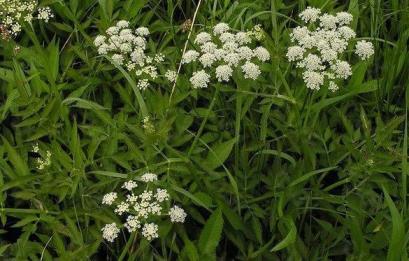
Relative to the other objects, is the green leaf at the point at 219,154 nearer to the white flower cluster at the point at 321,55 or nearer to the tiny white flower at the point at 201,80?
the tiny white flower at the point at 201,80

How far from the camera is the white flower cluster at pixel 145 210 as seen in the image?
86.8 inches

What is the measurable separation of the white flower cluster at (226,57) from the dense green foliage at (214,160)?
9 cm

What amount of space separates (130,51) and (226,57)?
0.55m

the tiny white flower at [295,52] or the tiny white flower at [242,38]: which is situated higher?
the tiny white flower at [242,38]

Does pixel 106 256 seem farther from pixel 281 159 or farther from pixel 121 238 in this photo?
pixel 281 159

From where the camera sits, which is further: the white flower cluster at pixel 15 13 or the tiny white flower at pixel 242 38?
the white flower cluster at pixel 15 13

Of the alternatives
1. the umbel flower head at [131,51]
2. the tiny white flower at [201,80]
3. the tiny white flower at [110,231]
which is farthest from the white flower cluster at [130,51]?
the tiny white flower at [110,231]

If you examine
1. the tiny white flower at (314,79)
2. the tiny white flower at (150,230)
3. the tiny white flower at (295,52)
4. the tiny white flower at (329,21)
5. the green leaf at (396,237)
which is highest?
the tiny white flower at (329,21)

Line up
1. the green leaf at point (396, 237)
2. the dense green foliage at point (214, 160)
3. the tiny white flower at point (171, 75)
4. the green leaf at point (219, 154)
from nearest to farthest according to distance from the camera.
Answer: the green leaf at point (396, 237)
the dense green foliage at point (214, 160)
the green leaf at point (219, 154)
the tiny white flower at point (171, 75)

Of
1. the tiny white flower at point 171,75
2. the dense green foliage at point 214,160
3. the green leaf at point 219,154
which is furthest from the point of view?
the tiny white flower at point 171,75

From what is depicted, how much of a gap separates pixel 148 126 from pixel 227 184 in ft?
1.64

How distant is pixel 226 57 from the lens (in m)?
2.50

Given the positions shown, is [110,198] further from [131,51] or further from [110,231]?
[131,51]

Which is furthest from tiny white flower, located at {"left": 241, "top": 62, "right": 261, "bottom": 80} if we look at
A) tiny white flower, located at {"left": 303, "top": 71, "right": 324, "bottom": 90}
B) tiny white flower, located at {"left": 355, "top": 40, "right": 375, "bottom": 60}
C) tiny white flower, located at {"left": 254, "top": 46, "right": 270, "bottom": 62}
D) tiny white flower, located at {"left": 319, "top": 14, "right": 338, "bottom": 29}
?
tiny white flower, located at {"left": 355, "top": 40, "right": 375, "bottom": 60}
